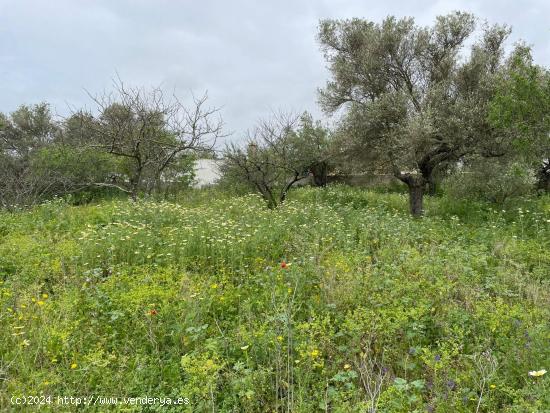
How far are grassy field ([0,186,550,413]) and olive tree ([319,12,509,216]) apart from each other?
14.6 feet

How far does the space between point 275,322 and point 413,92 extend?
1002 centimetres

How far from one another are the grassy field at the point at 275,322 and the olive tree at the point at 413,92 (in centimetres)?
446

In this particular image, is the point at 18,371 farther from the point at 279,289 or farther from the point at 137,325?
the point at 279,289

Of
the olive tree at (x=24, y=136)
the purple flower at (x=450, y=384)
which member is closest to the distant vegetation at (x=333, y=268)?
the purple flower at (x=450, y=384)

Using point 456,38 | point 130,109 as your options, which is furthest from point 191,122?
point 456,38

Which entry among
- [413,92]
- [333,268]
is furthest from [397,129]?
[333,268]

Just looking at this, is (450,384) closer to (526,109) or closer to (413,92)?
(526,109)

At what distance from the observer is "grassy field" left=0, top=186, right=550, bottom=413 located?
2.85 m

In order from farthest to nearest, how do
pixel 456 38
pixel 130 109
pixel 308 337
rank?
pixel 130 109 → pixel 456 38 → pixel 308 337

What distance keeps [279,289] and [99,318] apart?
5.84ft

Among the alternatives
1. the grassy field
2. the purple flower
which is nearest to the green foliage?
the grassy field

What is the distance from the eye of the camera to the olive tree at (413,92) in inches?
Answer: 410

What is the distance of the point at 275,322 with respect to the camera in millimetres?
3430

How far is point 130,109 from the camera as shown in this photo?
493 inches
